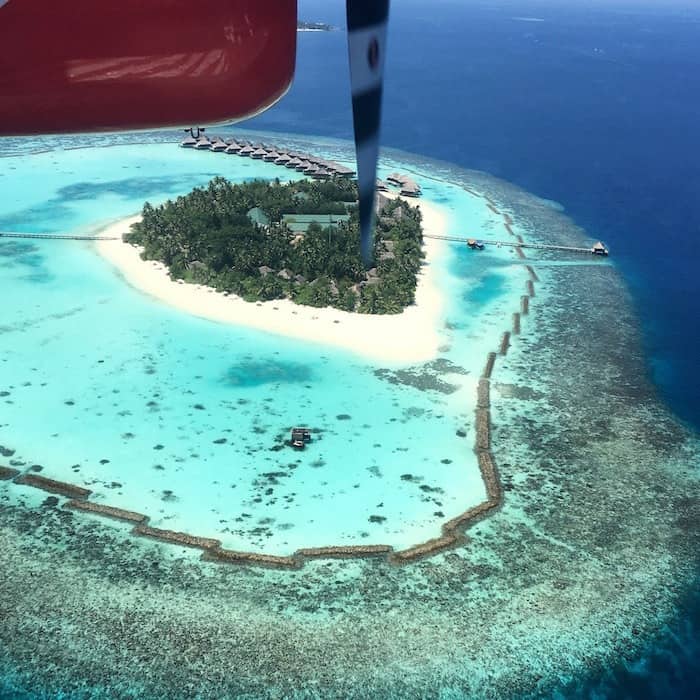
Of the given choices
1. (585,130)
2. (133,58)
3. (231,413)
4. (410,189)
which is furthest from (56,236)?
(585,130)

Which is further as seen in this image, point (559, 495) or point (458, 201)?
point (458, 201)

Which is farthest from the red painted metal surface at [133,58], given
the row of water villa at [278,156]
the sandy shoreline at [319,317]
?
the row of water villa at [278,156]

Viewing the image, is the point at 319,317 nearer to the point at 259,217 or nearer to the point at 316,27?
the point at 259,217

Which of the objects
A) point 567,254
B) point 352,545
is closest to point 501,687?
point 352,545

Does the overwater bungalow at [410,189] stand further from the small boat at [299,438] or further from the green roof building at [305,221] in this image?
the small boat at [299,438]

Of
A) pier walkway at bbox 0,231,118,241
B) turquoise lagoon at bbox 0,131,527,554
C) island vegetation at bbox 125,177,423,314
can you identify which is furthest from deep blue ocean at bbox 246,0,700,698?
pier walkway at bbox 0,231,118,241

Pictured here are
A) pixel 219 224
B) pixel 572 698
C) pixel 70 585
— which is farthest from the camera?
pixel 219 224

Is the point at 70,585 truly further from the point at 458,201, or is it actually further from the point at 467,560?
the point at 458,201
